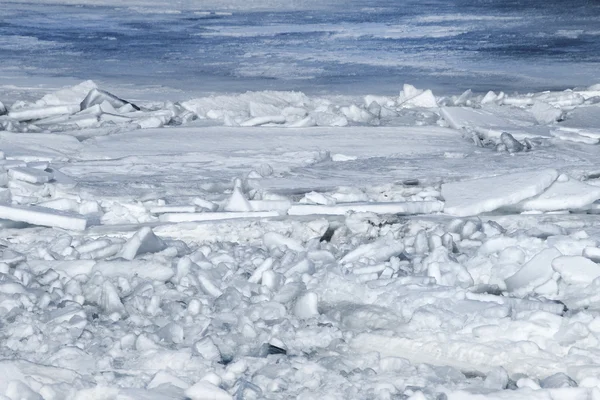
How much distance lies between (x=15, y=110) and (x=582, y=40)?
293 inches

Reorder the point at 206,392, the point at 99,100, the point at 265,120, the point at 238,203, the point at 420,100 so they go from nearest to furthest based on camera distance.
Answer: the point at 206,392, the point at 238,203, the point at 265,120, the point at 99,100, the point at 420,100

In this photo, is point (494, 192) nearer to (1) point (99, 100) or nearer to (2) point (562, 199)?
(2) point (562, 199)

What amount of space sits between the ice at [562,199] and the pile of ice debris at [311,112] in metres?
1.53

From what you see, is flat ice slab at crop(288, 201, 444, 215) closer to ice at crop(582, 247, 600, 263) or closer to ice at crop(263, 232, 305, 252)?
ice at crop(263, 232, 305, 252)

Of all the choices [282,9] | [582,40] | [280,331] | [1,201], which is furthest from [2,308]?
[282,9]

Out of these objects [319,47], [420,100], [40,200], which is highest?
[40,200]

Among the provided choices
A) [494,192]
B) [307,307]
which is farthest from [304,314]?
[494,192]

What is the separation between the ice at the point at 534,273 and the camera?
3186mm

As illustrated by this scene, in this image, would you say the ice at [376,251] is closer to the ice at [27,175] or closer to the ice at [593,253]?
the ice at [593,253]

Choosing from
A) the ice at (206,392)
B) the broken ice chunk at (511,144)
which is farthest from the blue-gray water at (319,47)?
the ice at (206,392)

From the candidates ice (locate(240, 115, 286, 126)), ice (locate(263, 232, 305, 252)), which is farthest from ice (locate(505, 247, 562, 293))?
ice (locate(240, 115, 286, 126))

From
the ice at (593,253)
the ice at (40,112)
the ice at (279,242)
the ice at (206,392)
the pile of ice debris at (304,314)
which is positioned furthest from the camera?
the ice at (40,112)

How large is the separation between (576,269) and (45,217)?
211cm

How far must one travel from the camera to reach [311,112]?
21.8ft
